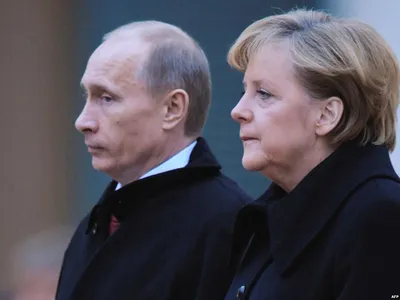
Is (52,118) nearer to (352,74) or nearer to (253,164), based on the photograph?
(253,164)

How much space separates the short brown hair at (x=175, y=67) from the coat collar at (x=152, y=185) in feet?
0.42

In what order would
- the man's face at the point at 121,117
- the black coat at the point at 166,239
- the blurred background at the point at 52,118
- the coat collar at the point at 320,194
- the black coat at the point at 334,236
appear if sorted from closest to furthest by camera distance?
the black coat at the point at 334,236 → the coat collar at the point at 320,194 → the black coat at the point at 166,239 → the man's face at the point at 121,117 → the blurred background at the point at 52,118

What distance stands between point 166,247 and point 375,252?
2.77ft

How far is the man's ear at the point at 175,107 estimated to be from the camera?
3279mm

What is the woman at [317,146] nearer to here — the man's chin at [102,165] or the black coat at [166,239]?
the black coat at [166,239]

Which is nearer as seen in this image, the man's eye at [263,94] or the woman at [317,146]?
the woman at [317,146]

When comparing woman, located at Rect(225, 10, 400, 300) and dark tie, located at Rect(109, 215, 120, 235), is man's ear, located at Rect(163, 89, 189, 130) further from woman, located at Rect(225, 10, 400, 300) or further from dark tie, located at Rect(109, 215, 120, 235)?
woman, located at Rect(225, 10, 400, 300)

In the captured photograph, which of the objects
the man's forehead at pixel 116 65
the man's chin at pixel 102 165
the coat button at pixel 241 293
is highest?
the man's forehead at pixel 116 65

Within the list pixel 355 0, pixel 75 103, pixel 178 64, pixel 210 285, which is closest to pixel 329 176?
pixel 210 285

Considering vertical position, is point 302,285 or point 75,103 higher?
point 75,103

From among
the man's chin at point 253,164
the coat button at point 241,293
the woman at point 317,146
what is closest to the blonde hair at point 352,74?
the woman at point 317,146

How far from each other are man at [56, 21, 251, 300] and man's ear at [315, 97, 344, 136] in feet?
1.83

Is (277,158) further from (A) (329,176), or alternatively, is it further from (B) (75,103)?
(B) (75,103)

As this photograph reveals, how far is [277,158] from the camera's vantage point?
8.98ft
